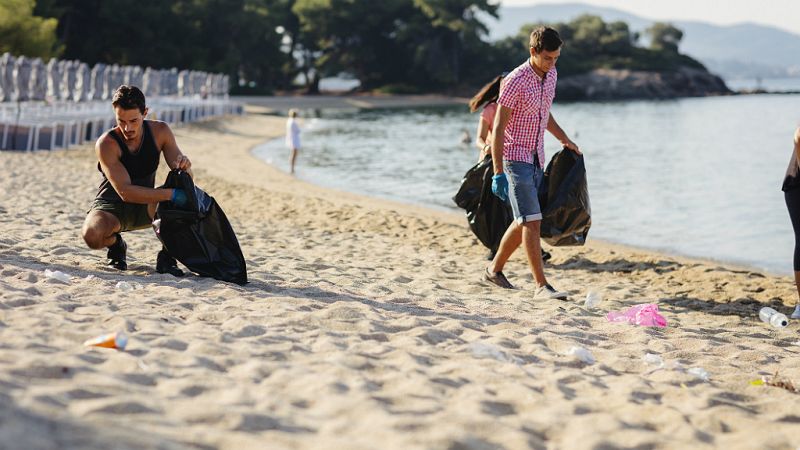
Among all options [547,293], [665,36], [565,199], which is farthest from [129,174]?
[665,36]

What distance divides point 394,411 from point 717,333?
9.54 ft

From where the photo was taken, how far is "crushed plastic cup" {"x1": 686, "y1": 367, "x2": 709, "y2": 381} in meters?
4.26

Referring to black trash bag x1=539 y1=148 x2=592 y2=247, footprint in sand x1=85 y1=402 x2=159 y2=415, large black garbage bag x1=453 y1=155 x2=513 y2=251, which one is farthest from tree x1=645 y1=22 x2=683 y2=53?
footprint in sand x1=85 y1=402 x2=159 y2=415

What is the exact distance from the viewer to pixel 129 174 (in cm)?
559

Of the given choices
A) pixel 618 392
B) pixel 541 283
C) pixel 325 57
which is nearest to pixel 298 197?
pixel 541 283

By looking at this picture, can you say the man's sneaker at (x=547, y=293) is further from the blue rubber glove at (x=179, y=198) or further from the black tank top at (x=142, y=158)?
the black tank top at (x=142, y=158)

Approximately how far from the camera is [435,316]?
5.18 meters

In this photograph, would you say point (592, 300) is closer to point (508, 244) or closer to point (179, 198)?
point (508, 244)

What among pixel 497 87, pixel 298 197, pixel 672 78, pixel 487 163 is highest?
pixel 672 78

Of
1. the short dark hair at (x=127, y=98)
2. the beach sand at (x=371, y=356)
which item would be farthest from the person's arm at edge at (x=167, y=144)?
the beach sand at (x=371, y=356)

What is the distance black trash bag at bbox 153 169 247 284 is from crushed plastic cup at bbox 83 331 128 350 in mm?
1655

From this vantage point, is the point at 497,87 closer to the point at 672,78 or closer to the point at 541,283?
the point at 541,283

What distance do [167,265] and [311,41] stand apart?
71364 millimetres

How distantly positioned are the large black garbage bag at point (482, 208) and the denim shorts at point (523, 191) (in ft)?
3.48
